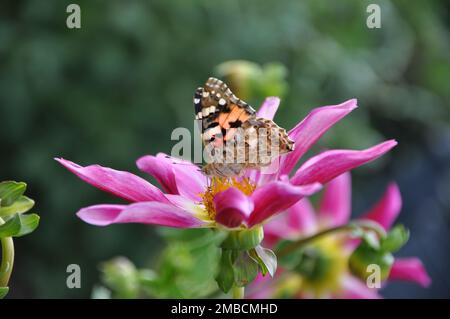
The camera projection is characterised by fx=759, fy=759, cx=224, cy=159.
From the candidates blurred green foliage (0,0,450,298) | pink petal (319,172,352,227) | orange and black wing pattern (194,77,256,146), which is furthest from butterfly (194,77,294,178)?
blurred green foliage (0,0,450,298)

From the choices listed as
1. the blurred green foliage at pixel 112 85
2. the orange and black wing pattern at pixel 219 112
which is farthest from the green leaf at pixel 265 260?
the blurred green foliage at pixel 112 85

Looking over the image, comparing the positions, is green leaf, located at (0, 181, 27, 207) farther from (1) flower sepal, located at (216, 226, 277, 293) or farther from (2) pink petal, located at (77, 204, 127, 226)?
(1) flower sepal, located at (216, 226, 277, 293)

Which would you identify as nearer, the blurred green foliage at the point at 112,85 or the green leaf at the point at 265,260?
the green leaf at the point at 265,260

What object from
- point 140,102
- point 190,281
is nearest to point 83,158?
point 140,102

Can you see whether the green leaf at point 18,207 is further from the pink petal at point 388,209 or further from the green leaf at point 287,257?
the pink petal at point 388,209

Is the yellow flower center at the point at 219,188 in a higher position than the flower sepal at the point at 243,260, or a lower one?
higher
